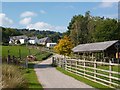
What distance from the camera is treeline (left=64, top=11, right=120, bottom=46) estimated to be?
282 ft

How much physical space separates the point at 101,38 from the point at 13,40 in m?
78.4

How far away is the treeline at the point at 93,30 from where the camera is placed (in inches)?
3378

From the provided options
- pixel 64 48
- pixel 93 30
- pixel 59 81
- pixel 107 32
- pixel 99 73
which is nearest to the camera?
pixel 99 73

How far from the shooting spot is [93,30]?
95.1 m

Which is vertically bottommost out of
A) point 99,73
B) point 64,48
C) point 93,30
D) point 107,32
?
point 99,73

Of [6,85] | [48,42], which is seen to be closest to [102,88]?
[6,85]

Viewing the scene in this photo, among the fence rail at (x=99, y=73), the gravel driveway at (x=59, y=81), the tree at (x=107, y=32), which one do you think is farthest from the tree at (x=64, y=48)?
the gravel driveway at (x=59, y=81)

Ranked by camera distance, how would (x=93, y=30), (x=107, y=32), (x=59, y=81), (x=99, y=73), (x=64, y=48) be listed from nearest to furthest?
1. (x=99, y=73)
2. (x=59, y=81)
3. (x=64, y=48)
4. (x=107, y=32)
5. (x=93, y=30)

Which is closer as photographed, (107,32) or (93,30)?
(107,32)

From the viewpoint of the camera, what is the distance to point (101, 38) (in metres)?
86.2

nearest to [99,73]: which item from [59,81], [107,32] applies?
[59,81]

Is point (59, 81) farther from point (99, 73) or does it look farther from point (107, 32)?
point (107, 32)

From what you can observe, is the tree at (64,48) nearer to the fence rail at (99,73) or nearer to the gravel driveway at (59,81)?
the fence rail at (99,73)

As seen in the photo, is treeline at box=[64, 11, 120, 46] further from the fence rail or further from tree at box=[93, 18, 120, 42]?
the fence rail
